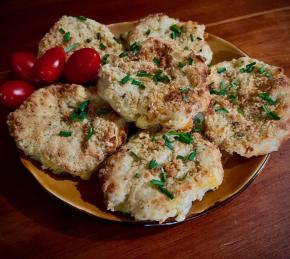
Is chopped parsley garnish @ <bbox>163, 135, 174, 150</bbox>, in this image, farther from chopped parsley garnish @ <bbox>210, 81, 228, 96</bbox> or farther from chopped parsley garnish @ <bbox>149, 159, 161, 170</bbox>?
chopped parsley garnish @ <bbox>210, 81, 228, 96</bbox>

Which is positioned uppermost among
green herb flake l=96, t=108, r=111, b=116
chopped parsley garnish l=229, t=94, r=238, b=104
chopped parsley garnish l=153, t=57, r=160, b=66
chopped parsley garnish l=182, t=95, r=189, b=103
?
chopped parsley garnish l=153, t=57, r=160, b=66

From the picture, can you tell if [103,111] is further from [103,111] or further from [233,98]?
[233,98]

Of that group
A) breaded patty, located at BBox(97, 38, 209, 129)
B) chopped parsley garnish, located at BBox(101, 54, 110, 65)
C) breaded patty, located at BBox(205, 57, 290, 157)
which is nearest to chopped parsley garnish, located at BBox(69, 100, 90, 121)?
breaded patty, located at BBox(97, 38, 209, 129)

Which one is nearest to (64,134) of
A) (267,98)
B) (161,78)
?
(161,78)

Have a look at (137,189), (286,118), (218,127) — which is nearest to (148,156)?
(137,189)

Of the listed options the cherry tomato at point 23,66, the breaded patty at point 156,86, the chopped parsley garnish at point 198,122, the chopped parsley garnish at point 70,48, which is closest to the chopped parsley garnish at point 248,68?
the breaded patty at point 156,86

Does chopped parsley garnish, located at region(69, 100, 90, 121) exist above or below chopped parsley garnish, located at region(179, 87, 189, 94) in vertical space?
below

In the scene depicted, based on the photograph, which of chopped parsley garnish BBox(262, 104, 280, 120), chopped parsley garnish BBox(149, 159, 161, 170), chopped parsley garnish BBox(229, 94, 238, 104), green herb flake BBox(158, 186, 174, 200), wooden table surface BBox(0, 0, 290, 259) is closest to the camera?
green herb flake BBox(158, 186, 174, 200)

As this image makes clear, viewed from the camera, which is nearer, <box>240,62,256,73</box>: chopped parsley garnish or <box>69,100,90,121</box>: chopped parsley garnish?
<box>69,100,90,121</box>: chopped parsley garnish
